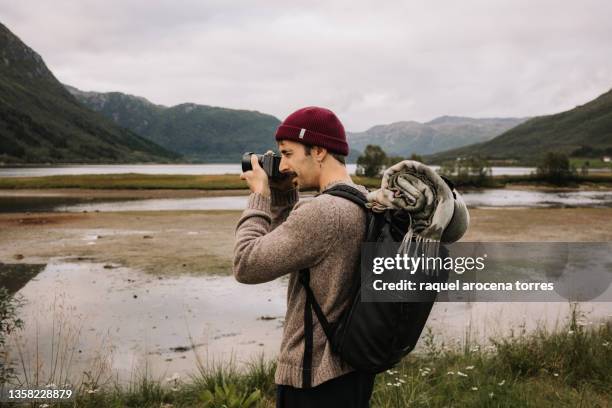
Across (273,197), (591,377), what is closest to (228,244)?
(591,377)

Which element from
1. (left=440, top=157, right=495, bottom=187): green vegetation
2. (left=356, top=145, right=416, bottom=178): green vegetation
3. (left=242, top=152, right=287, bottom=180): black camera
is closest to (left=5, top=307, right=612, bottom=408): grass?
(left=242, top=152, right=287, bottom=180): black camera

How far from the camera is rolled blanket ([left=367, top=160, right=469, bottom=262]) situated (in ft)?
6.64

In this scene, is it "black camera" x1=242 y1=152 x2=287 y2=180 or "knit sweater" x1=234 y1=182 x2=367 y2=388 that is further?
"black camera" x1=242 y1=152 x2=287 y2=180

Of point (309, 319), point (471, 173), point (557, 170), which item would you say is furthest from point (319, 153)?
point (557, 170)

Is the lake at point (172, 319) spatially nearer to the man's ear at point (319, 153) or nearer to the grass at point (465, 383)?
the grass at point (465, 383)

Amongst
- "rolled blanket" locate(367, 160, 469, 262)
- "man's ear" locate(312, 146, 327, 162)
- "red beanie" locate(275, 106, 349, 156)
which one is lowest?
"rolled blanket" locate(367, 160, 469, 262)

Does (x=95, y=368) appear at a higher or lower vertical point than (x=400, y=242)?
lower

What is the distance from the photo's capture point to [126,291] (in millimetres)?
11820

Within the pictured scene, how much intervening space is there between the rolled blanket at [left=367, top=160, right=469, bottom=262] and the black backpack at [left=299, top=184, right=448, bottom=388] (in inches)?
2.9

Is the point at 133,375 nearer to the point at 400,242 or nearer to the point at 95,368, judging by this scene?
the point at 95,368

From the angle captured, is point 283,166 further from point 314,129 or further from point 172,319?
point 172,319

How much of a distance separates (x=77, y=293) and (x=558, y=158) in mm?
76622

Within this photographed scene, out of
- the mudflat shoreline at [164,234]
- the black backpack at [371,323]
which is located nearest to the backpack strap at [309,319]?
the black backpack at [371,323]

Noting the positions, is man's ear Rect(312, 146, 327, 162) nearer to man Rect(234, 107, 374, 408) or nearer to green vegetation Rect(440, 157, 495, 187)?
man Rect(234, 107, 374, 408)
